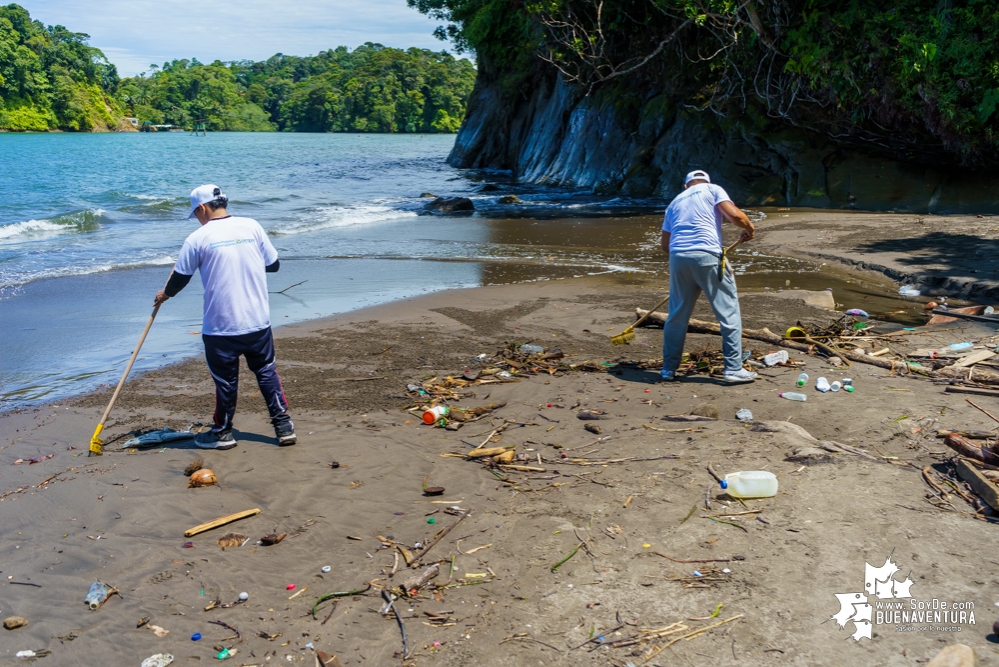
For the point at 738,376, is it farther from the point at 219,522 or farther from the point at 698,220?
the point at 219,522

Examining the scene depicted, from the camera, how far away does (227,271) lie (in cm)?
561

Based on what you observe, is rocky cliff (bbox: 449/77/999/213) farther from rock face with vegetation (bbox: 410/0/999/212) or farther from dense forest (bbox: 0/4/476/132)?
dense forest (bbox: 0/4/476/132)

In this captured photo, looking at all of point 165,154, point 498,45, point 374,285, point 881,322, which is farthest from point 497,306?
point 165,154

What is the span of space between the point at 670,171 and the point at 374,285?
1358cm

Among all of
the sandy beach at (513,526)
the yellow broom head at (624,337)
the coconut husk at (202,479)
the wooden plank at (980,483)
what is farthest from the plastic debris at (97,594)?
the yellow broom head at (624,337)

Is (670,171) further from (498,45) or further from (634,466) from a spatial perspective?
(634,466)

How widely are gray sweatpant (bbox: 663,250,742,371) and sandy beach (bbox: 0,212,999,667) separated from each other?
0.98ft

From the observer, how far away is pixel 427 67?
117 m

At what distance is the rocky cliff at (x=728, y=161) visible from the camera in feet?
58.6

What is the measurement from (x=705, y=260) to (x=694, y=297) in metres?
0.42

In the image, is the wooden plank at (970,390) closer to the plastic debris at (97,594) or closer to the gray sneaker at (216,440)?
the gray sneaker at (216,440)

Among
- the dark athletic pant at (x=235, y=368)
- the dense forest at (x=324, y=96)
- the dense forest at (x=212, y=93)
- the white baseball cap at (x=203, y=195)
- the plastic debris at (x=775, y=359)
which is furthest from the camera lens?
the dense forest at (x=324, y=96)

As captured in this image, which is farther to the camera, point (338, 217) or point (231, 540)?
point (338, 217)

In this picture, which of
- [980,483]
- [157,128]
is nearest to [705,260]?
[980,483]
